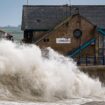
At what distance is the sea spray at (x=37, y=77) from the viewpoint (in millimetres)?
23609

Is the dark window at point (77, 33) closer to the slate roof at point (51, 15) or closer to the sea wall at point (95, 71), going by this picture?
the slate roof at point (51, 15)

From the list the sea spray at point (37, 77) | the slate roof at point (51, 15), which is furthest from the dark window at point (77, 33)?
the sea spray at point (37, 77)

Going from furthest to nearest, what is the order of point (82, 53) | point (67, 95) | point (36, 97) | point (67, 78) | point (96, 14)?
point (96, 14)
point (82, 53)
point (67, 78)
point (67, 95)
point (36, 97)

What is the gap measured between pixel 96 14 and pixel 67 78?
21.4 meters

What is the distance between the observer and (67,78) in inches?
1069

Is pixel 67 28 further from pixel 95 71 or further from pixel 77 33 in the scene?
pixel 95 71

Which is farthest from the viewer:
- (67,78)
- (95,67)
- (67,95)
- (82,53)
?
(82,53)

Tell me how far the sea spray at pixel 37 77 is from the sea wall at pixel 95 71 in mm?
3211

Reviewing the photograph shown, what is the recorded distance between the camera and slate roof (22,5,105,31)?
4722cm

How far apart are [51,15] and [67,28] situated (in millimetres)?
3193

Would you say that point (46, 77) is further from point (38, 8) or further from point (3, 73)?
point (38, 8)

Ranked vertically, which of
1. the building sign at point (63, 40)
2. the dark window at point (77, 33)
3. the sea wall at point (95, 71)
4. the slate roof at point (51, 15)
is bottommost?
the sea wall at point (95, 71)

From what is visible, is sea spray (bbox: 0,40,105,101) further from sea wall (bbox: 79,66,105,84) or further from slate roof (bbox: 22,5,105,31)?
slate roof (bbox: 22,5,105,31)

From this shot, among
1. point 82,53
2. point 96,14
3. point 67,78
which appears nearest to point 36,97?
point 67,78
